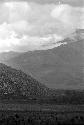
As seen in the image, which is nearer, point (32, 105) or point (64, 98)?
point (32, 105)

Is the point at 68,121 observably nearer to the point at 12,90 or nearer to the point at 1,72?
the point at 12,90

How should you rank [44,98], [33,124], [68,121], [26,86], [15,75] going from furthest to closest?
[15,75], [26,86], [44,98], [68,121], [33,124]

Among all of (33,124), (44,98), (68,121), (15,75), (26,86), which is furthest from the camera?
(15,75)

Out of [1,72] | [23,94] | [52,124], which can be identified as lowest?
[52,124]

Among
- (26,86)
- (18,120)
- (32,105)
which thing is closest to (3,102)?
(32,105)


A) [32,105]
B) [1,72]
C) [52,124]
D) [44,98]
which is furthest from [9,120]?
[1,72]

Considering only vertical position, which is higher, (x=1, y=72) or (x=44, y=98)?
(x=1, y=72)
